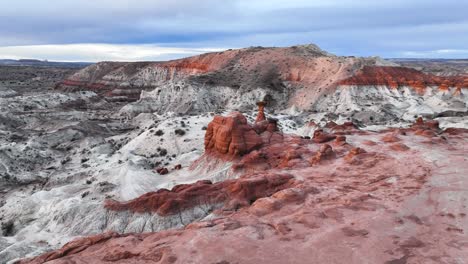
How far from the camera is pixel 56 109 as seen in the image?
80.8m

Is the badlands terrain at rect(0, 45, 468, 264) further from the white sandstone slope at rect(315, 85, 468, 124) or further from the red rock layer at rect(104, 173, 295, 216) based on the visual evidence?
the white sandstone slope at rect(315, 85, 468, 124)

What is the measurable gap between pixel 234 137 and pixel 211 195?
8408 millimetres

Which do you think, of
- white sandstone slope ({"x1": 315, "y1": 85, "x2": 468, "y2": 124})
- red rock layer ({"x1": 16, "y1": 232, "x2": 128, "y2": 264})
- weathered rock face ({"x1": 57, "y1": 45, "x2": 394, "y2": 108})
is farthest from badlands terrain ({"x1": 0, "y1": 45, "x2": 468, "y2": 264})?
weathered rock face ({"x1": 57, "y1": 45, "x2": 394, "y2": 108})

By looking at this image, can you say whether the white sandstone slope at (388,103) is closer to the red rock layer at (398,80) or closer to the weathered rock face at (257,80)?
the red rock layer at (398,80)

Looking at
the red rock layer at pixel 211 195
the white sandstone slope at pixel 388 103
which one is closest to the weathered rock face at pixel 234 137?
the red rock layer at pixel 211 195

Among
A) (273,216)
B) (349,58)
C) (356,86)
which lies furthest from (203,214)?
(349,58)

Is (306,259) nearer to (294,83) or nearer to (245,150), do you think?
(245,150)

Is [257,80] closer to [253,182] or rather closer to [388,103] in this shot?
[388,103]

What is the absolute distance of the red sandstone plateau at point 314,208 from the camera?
16.0 metres

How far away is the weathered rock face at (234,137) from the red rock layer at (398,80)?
40.5 metres

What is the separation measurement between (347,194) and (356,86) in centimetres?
5017

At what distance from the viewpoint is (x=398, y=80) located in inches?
2827

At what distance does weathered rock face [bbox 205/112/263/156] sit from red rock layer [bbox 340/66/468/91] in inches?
1594

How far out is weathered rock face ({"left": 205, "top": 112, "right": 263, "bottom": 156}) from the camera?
3250 centimetres
